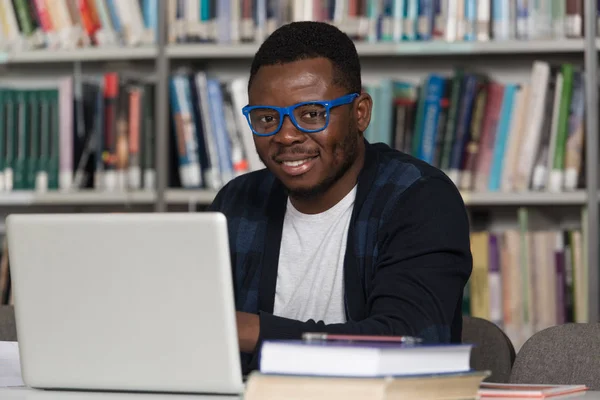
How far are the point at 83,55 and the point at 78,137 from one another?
245 mm

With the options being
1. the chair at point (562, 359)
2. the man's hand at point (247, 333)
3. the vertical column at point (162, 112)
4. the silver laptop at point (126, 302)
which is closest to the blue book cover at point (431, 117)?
the vertical column at point (162, 112)

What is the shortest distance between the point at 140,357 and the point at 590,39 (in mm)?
1918

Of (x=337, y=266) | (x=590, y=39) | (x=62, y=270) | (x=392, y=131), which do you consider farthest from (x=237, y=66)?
(x=62, y=270)

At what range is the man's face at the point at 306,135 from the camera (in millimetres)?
1706

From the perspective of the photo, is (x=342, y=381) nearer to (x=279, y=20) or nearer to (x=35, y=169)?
(x=279, y=20)

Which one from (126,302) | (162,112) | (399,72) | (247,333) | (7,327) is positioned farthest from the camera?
(399,72)

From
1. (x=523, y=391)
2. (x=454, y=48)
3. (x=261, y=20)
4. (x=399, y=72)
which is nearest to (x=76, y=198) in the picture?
(x=261, y=20)

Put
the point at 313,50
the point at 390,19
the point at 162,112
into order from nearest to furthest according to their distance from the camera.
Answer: the point at 313,50 < the point at 390,19 < the point at 162,112

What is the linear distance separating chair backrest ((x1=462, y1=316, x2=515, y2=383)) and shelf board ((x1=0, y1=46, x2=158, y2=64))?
1499mm

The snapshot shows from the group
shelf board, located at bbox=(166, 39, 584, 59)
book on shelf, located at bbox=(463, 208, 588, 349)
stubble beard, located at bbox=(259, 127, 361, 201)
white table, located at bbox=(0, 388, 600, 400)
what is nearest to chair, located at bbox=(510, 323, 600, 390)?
white table, located at bbox=(0, 388, 600, 400)

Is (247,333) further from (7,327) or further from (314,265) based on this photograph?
(7,327)

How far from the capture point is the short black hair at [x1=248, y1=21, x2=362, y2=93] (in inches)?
69.0

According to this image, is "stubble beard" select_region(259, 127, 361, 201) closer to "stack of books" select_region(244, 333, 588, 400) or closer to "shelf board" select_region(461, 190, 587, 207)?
"stack of books" select_region(244, 333, 588, 400)

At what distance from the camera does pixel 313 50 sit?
1.76 meters
